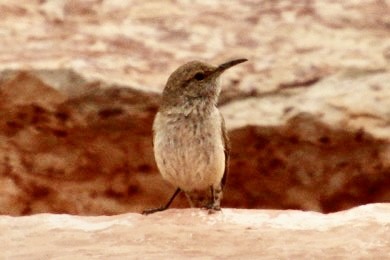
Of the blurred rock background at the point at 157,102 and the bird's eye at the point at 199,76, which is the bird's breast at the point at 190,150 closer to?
the bird's eye at the point at 199,76

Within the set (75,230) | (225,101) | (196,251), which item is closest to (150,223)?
(75,230)

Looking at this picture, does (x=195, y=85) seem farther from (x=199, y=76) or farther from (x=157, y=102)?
(x=157, y=102)

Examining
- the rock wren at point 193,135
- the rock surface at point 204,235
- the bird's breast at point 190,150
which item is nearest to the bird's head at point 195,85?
the rock wren at point 193,135

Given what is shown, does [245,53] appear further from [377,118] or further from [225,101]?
[377,118]

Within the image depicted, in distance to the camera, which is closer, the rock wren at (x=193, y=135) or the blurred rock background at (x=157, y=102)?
the rock wren at (x=193, y=135)

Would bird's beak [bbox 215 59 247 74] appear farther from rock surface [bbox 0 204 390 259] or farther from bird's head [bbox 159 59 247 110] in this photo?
rock surface [bbox 0 204 390 259]
